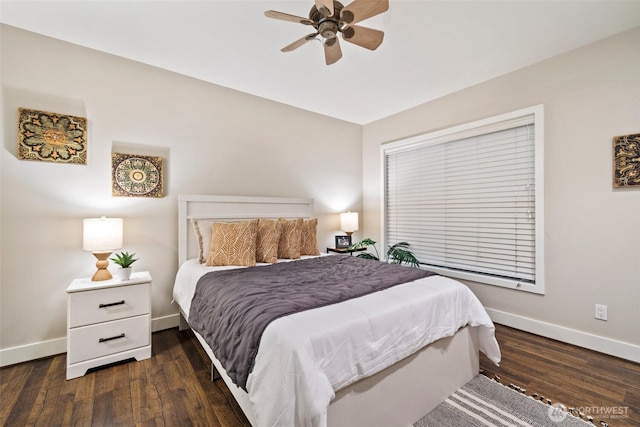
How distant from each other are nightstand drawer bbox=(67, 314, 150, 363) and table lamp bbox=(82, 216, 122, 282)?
400 mm

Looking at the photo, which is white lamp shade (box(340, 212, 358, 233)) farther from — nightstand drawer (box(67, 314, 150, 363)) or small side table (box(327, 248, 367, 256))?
nightstand drawer (box(67, 314, 150, 363))

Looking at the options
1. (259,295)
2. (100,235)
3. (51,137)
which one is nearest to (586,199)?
(259,295)

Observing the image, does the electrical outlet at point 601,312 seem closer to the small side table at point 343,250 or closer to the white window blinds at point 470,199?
the white window blinds at point 470,199

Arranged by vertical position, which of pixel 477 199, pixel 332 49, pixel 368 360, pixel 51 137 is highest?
pixel 332 49

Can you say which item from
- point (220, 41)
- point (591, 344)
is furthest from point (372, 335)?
point (220, 41)

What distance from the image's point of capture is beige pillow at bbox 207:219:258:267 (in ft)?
8.41

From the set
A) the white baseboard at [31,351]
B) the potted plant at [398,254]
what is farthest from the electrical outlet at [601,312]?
the white baseboard at [31,351]

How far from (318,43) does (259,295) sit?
212cm

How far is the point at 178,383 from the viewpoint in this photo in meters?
1.96

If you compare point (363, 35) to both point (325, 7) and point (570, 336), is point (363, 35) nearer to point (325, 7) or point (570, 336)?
point (325, 7)

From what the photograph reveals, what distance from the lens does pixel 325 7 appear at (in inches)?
63.7

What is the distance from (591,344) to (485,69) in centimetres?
274

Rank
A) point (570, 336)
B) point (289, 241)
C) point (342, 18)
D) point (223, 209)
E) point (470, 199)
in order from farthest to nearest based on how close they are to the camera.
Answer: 1. point (470, 199)
2. point (223, 209)
3. point (289, 241)
4. point (570, 336)
5. point (342, 18)

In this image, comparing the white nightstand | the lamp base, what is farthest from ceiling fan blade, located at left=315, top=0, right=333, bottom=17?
the lamp base
